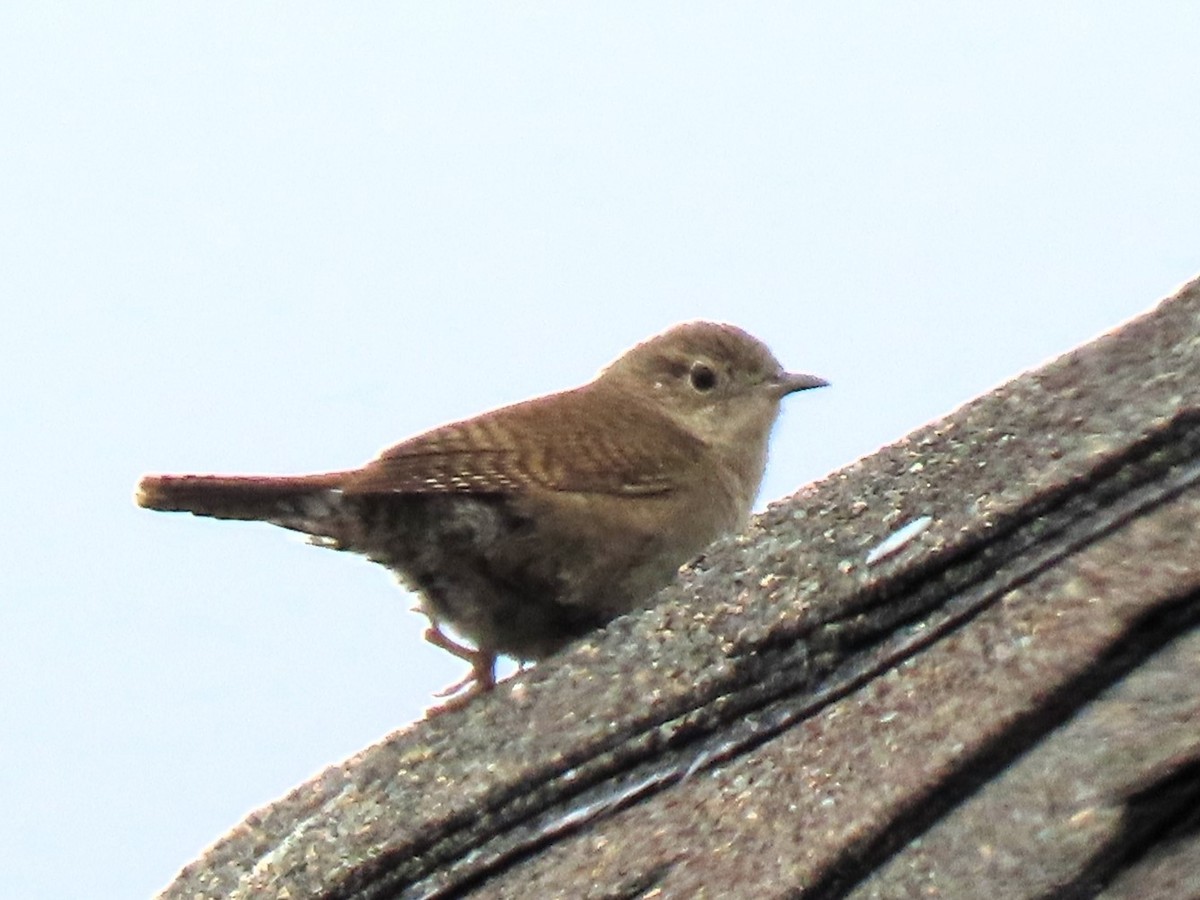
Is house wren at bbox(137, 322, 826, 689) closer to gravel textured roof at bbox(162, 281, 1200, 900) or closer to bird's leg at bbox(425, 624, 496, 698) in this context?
bird's leg at bbox(425, 624, 496, 698)

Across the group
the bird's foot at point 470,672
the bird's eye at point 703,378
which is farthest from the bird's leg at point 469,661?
the bird's eye at point 703,378

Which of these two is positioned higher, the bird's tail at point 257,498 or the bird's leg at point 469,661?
the bird's tail at point 257,498

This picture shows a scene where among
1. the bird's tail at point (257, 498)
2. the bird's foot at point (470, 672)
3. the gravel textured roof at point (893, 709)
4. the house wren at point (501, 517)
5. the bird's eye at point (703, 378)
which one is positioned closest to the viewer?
the gravel textured roof at point (893, 709)

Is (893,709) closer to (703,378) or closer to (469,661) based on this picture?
(469,661)

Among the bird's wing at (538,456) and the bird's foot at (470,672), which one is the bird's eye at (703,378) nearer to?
the bird's wing at (538,456)

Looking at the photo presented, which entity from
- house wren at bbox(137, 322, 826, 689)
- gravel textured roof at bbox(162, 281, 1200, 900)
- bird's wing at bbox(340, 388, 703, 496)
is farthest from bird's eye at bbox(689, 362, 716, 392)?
gravel textured roof at bbox(162, 281, 1200, 900)

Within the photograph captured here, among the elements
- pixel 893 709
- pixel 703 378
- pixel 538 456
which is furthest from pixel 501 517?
pixel 893 709

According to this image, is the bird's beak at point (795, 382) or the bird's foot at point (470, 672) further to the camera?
the bird's beak at point (795, 382)
